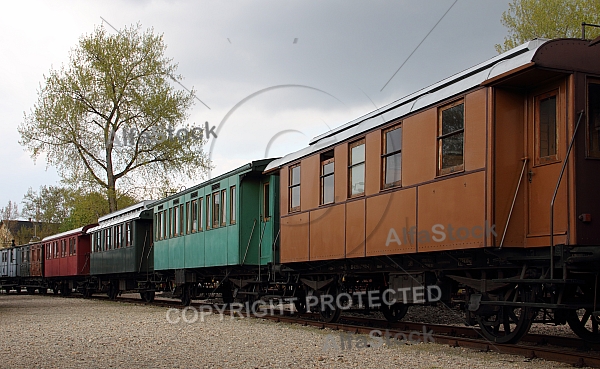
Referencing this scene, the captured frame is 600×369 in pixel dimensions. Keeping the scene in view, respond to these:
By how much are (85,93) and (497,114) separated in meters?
31.4

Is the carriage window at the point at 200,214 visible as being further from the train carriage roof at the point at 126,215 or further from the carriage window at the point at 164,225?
the train carriage roof at the point at 126,215

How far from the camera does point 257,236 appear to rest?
17.0 meters

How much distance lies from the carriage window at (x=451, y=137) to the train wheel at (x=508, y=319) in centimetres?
184

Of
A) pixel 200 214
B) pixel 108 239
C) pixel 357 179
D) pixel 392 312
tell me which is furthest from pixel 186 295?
pixel 357 179

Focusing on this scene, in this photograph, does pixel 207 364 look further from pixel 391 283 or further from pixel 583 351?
pixel 583 351

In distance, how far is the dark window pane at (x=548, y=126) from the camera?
852 centimetres

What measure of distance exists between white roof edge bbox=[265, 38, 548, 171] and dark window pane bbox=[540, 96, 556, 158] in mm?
693

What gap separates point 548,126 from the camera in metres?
8.58

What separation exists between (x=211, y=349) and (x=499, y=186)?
4751 millimetres

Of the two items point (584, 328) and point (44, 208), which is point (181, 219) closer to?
point (584, 328)

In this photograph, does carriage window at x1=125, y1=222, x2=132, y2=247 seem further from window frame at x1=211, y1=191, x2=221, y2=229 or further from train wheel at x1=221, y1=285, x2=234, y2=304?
window frame at x1=211, y1=191, x2=221, y2=229

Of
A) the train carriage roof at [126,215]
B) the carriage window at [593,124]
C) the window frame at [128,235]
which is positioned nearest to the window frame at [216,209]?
the train carriage roof at [126,215]

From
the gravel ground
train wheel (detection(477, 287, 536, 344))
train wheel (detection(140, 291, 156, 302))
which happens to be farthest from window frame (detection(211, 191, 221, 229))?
train wheel (detection(477, 287, 536, 344))

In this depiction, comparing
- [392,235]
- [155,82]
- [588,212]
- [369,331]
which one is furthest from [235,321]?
[155,82]
